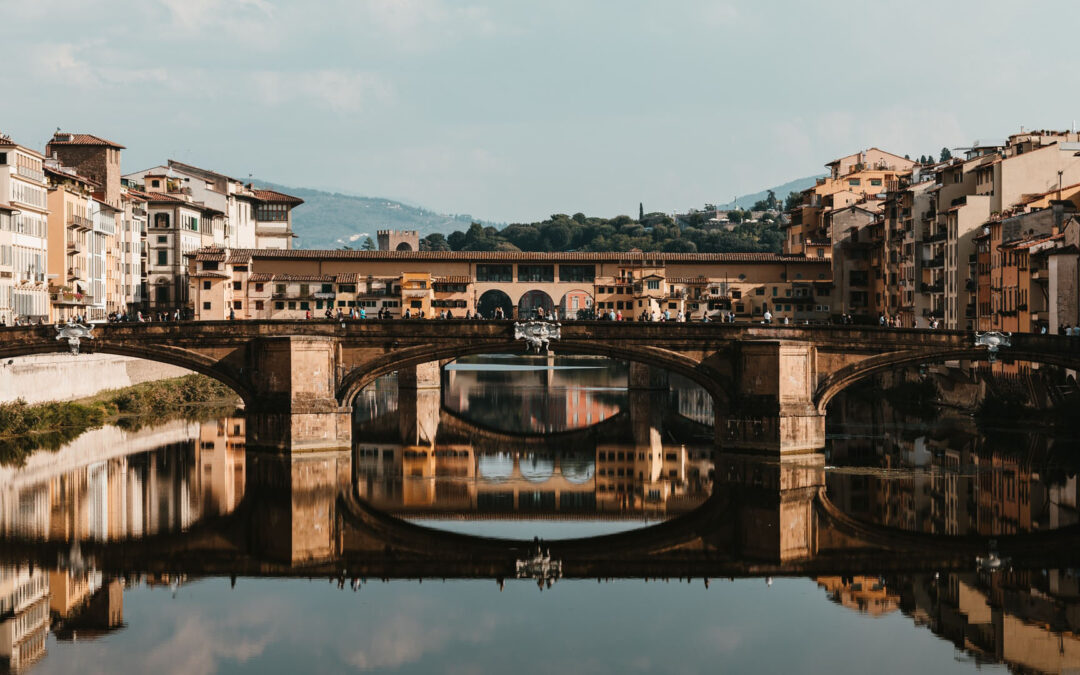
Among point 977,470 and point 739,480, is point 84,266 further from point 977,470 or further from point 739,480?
point 977,470

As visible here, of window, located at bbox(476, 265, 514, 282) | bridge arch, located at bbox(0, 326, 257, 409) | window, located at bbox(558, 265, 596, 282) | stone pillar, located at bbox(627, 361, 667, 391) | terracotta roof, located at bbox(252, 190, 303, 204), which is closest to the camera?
bridge arch, located at bbox(0, 326, 257, 409)


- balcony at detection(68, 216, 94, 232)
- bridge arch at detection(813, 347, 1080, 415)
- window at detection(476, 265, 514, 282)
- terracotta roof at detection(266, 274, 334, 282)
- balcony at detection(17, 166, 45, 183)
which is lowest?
bridge arch at detection(813, 347, 1080, 415)

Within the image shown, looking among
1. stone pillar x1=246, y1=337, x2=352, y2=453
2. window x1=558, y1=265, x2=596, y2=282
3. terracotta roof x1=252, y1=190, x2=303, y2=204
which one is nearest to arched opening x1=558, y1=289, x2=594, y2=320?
window x1=558, y1=265, x2=596, y2=282

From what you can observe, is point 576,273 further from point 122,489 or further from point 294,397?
point 122,489

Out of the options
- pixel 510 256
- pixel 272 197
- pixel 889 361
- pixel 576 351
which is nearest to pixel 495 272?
pixel 510 256

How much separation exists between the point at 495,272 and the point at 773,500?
196ft

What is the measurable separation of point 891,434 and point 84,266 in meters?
52.2

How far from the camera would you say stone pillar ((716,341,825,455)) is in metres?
60.7

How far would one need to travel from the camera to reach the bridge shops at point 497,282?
106 metres

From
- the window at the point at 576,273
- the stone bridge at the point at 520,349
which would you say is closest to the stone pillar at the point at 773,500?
the stone bridge at the point at 520,349

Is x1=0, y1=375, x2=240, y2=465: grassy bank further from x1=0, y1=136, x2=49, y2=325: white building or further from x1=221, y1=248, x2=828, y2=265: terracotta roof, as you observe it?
x1=221, y1=248, x2=828, y2=265: terracotta roof

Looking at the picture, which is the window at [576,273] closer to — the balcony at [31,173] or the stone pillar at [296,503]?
the balcony at [31,173]

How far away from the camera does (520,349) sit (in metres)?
65.7

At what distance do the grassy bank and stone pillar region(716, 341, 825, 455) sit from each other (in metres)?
28.8
